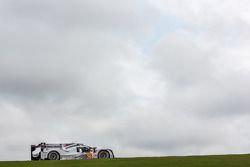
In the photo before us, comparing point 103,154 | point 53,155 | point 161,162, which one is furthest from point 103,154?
point 161,162

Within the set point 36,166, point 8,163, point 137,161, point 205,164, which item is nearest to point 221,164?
point 205,164

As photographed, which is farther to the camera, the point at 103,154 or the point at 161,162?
the point at 103,154

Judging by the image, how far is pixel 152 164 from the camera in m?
32.6

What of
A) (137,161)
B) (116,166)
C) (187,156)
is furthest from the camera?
(187,156)

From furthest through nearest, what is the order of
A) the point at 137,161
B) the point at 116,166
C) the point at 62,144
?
the point at 62,144 → the point at 137,161 → the point at 116,166

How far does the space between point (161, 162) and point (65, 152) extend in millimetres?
10710

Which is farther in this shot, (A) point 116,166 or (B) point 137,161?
(B) point 137,161

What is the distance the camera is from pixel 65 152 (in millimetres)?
41906

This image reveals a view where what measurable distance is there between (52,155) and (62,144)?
3.71 feet

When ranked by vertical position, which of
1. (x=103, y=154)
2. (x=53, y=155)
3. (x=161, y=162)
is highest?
(x=53, y=155)

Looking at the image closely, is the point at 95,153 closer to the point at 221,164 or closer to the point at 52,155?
the point at 52,155

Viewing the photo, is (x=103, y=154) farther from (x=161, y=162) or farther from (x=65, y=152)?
(x=161, y=162)

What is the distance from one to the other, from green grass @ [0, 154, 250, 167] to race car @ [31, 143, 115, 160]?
20.8 feet

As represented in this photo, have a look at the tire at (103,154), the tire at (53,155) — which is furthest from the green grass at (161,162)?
the tire at (53,155)
